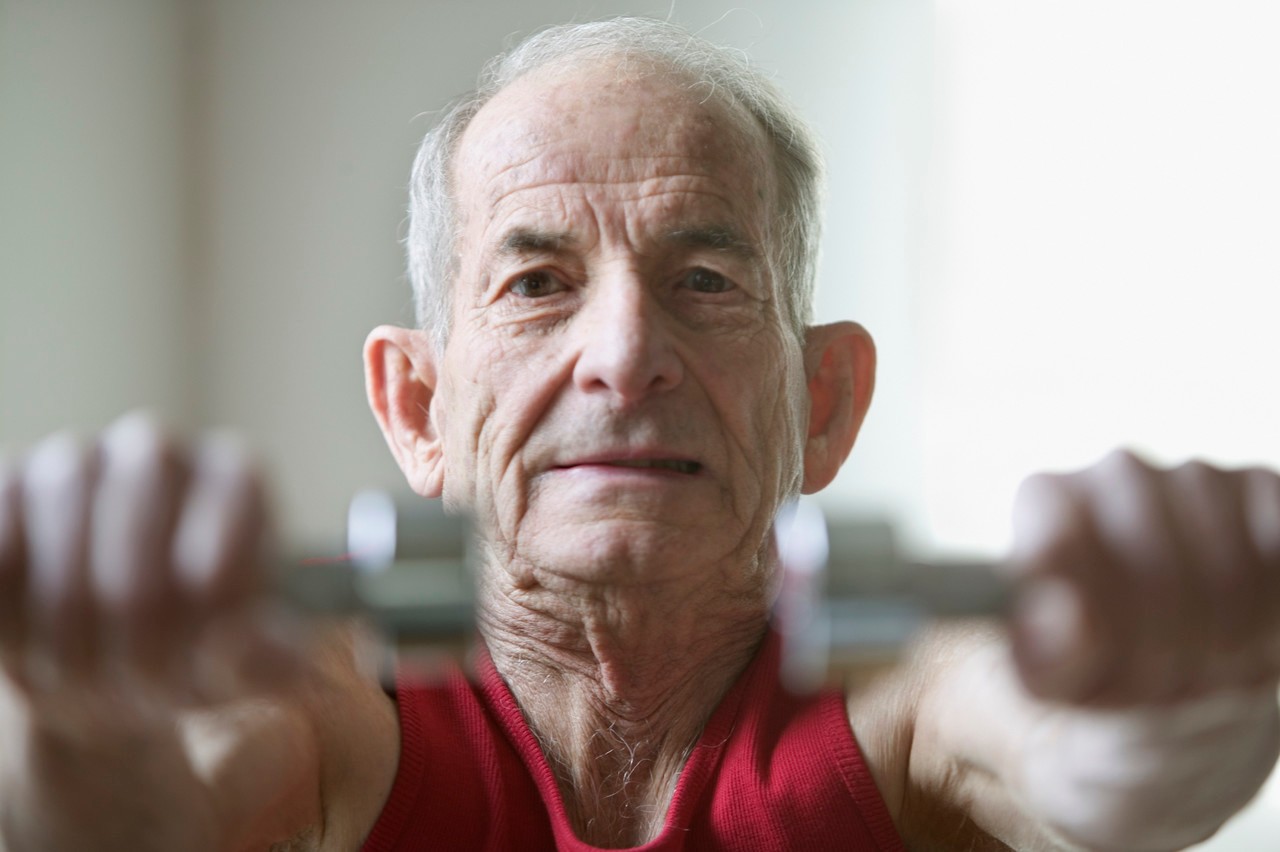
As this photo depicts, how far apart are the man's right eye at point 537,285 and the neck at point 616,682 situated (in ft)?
0.83

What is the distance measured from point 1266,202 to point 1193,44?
30 cm

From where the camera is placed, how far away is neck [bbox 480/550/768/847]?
109 cm

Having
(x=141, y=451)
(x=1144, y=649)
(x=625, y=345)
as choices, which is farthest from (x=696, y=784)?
(x=141, y=451)

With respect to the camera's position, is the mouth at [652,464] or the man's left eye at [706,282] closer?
the mouth at [652,464]

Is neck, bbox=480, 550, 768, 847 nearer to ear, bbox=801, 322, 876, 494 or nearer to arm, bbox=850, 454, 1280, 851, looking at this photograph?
ear, bbox=801, 322, 876, 494

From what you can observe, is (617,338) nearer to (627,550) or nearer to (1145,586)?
(627,550)

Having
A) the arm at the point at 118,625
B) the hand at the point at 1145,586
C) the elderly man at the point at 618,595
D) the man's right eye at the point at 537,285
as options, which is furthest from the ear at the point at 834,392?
the arm at the point at 118,625

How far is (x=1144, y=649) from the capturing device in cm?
65

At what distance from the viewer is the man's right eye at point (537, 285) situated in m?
1.11

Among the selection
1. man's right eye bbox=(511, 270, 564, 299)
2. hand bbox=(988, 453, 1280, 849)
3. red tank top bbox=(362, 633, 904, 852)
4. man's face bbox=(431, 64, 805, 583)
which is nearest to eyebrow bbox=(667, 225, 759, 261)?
man's face bbox=(431, 64, 805, 583)

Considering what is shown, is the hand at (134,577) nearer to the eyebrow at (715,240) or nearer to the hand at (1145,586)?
the hand at (1145,586)

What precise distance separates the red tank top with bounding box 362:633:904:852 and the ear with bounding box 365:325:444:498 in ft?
0.92

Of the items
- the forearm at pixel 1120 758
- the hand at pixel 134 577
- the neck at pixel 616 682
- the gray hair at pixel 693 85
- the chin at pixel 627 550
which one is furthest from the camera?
the gray hair at pixel 693 85

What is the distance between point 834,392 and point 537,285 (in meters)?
0.39
